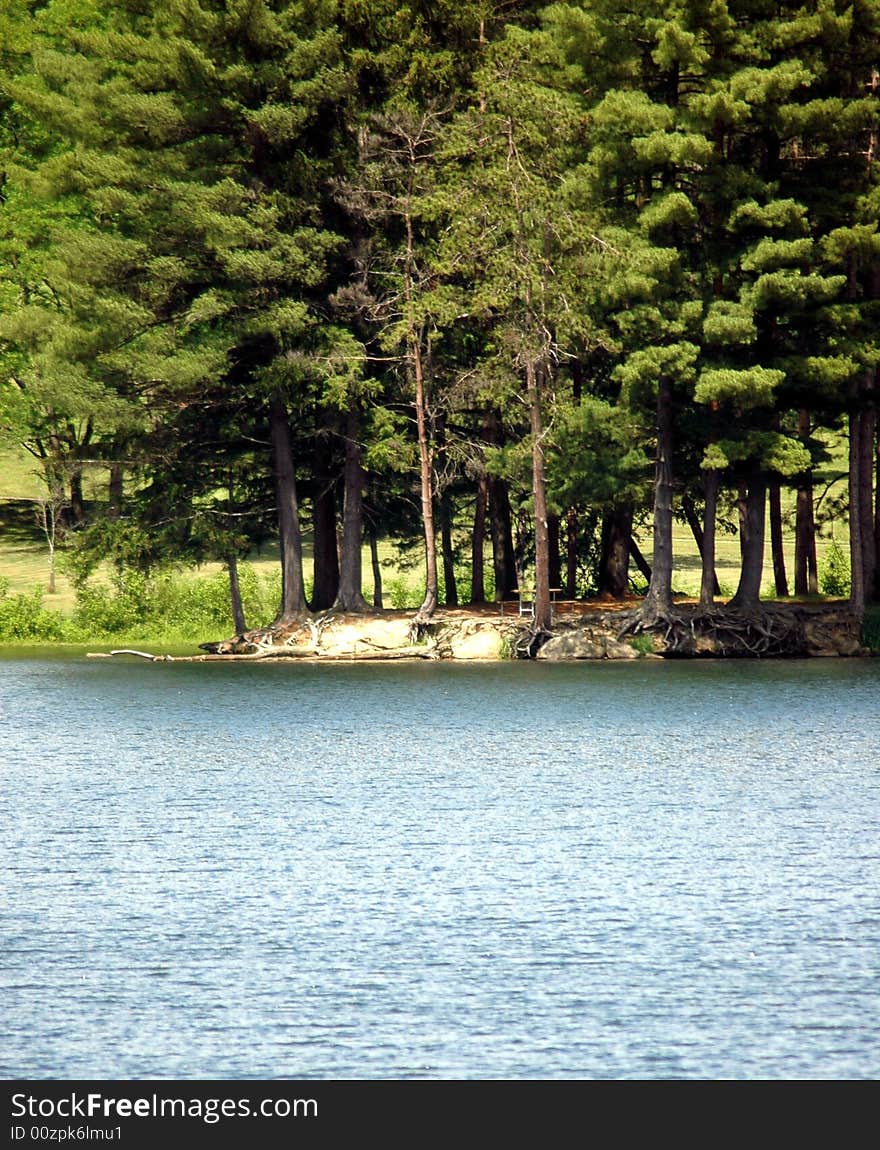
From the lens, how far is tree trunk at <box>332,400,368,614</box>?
49.8m

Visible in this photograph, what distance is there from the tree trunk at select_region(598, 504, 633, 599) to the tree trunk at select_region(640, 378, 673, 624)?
18.5ft

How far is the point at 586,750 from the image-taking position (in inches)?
1115

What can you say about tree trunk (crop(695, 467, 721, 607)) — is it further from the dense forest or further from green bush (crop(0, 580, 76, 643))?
green bush (crop(0, 580, 76, 643))

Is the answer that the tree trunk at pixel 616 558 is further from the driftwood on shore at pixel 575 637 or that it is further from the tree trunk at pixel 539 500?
the tree trunk at pixel 539 500

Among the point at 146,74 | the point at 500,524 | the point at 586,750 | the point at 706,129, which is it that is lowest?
the point at 586,750

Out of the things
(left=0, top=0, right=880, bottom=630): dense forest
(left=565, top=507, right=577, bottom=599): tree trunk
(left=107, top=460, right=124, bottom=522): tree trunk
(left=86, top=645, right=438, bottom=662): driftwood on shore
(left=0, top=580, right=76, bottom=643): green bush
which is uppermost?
(left=0, top=0, right=880, bottom=630): dense forest

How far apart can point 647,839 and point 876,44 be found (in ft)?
99.9

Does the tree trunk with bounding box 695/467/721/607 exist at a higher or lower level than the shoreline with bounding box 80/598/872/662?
higher

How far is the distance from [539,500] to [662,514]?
318 cm

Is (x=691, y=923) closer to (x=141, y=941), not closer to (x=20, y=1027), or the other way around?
(x=141, y=941)

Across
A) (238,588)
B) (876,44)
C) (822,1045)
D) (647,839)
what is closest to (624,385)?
(876,44)

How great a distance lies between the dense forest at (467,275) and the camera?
44.0 meters

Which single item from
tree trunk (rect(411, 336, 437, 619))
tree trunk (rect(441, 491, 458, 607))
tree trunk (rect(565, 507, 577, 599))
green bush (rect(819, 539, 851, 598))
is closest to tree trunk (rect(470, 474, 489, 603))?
tree trunk (rect(441, 491, 458, 607))
